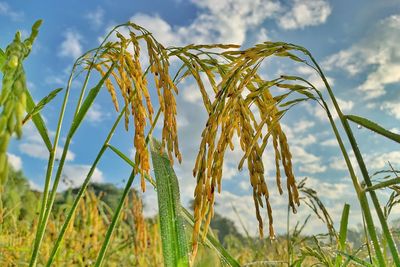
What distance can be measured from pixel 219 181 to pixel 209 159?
0.05 m

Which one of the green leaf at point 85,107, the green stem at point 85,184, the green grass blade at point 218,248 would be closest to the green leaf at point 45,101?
the green leaf at point 85,107

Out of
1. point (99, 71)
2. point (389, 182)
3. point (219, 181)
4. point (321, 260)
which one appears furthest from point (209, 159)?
point (99, 71)

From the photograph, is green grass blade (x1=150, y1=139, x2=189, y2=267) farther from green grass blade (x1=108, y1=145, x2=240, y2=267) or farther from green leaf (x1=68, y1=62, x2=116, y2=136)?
green leaf (x1=68, y1=62, x2=116, y2=136)

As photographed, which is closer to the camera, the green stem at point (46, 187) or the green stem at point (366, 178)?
the green stem at point (366, 178)

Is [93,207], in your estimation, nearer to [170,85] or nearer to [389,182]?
[170,85]

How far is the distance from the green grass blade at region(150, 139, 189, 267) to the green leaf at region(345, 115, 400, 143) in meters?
0.48

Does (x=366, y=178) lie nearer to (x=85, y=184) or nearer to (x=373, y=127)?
(x=373, y=127)

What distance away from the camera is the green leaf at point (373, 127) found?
795 millimetres

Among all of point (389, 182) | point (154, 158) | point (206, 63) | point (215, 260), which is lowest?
point (215, 260)

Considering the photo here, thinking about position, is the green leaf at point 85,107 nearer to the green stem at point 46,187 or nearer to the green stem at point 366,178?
the green stem at point 46,187

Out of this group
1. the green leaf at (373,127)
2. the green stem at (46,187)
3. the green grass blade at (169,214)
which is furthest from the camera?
the green stem at (46,187)

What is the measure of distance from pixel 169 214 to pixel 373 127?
21.2 inches

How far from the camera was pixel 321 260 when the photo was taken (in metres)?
1.12

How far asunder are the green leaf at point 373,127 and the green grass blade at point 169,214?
48 cm
